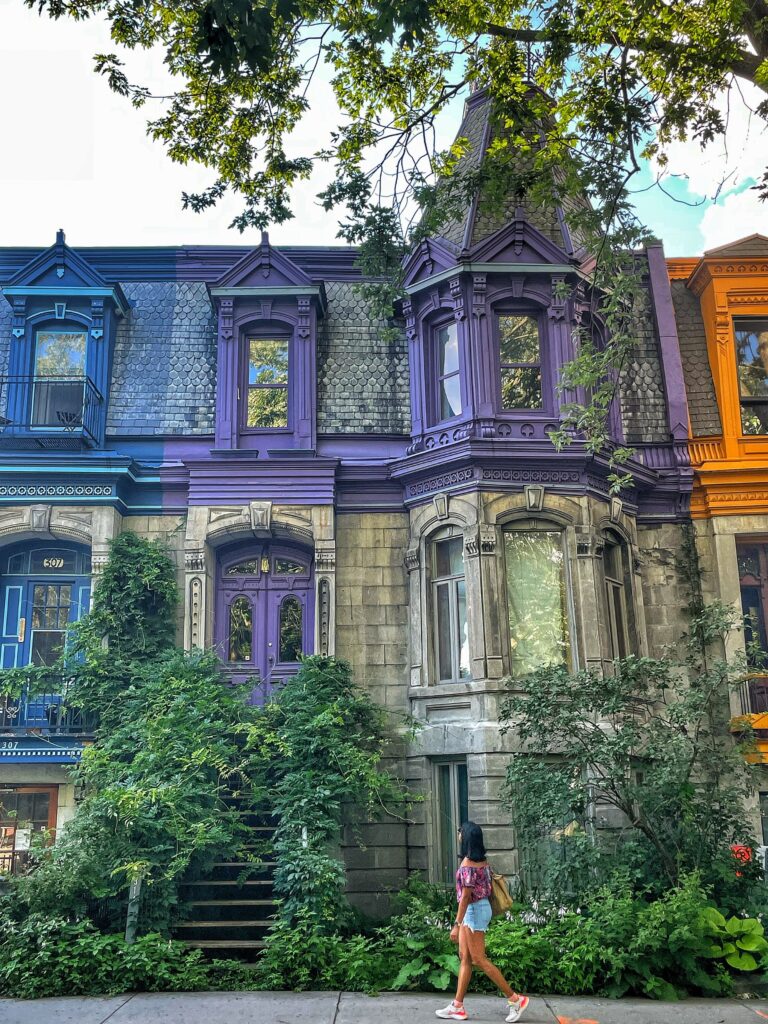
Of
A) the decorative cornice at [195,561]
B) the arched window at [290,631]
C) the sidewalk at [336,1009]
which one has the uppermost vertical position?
the decorative cornice at [195,561]

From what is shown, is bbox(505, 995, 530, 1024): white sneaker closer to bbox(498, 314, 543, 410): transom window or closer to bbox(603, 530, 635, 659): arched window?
bbox(603, 530, 635, 659): arched window

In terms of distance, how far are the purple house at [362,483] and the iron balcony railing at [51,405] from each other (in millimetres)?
44

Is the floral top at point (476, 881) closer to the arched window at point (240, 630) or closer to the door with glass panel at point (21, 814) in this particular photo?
the arched window at point (240, 630)

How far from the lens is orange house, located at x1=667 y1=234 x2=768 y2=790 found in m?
16.2

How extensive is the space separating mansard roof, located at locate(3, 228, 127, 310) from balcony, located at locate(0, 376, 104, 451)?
60.7 inches

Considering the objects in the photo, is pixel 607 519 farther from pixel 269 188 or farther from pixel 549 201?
pixel 269 188

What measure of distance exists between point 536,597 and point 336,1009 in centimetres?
739

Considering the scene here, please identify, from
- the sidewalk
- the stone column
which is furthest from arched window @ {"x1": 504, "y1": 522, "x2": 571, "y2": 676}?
the sidewalk

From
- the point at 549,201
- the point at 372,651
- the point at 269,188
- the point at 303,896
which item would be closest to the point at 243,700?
the point at 372,651

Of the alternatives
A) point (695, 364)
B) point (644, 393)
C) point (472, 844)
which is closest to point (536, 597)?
point (644, 393)

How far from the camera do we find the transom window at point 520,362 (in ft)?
52.1

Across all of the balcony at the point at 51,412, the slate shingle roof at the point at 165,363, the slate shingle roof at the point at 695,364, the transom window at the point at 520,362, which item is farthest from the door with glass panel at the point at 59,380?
the slate shingle roof at the point at 695,364

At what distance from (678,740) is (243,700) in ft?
19.2

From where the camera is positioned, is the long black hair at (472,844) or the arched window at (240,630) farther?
the arched window at (240,630)
